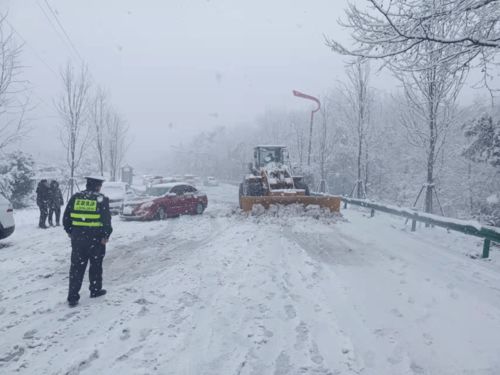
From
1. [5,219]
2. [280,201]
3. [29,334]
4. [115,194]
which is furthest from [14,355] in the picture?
[115,194]

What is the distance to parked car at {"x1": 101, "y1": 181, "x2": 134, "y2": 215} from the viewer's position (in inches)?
697

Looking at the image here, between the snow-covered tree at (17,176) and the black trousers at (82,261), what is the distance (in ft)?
59.2

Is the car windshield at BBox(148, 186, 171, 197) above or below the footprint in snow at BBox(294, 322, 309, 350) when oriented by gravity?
above

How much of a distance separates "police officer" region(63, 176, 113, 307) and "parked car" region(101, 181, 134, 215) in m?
11.9

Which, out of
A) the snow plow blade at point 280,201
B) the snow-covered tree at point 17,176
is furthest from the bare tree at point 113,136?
the snow plow blade at point 280,201

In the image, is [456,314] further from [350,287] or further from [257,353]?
[257,353]

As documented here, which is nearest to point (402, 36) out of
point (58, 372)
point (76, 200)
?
point (76, 200)

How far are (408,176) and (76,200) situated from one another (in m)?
38.2

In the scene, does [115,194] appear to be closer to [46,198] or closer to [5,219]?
[46,198]

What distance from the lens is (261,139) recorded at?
70.8m

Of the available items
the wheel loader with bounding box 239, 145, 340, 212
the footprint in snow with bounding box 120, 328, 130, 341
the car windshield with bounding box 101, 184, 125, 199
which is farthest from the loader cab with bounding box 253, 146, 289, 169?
the footprint in snow with bounding box 120, 328, 130, 341

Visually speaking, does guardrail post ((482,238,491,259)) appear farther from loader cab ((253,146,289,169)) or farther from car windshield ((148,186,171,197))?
car windshield ((148,186,171,197))

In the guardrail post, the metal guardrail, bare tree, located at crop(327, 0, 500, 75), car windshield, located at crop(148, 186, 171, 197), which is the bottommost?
the guardrail post

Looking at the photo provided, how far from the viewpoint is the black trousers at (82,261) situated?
216 inches
